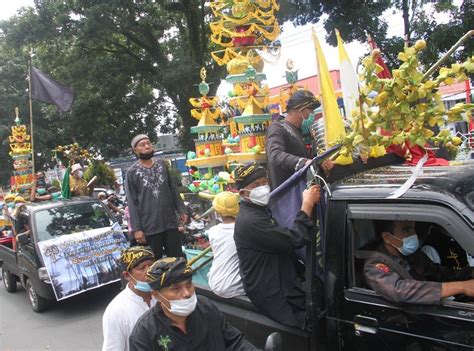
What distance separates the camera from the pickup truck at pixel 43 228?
20.3 feet

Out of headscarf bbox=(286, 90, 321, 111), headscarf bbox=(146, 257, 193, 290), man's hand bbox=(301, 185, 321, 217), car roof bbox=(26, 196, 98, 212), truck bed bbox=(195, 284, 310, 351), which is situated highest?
headscarf bbox=(286, 90, 321, 111)

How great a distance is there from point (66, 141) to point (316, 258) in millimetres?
23007

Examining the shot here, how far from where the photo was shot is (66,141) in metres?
23.5

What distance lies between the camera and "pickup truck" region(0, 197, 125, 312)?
20.3 feet

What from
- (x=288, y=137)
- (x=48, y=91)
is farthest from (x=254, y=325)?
(x=48, y=91)

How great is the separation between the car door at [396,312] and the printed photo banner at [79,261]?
419 centimetres

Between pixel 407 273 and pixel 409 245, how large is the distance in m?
0.16

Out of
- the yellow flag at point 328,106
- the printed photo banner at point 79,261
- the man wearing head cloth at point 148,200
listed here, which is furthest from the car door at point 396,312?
the printed photo banner at point 79,261

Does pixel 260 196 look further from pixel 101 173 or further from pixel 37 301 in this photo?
pixel 101 173

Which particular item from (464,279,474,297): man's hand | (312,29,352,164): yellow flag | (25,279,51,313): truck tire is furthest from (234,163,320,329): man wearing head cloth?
(25,279,51,313): truck tire

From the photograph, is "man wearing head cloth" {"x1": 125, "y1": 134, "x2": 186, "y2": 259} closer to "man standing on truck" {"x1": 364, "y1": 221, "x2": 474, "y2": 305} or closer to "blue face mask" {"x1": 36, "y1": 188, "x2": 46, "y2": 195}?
"man standing on truck" {"x1": 364, "y1": 221, "x2": 474, "y2": 305}

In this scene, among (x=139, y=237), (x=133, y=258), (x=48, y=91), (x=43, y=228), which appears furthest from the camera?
(x=48, y=91)

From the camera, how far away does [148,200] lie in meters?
4.64

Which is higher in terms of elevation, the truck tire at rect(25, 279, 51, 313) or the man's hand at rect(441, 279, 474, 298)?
the man's hand at rect(441, 279, 474, 298)
